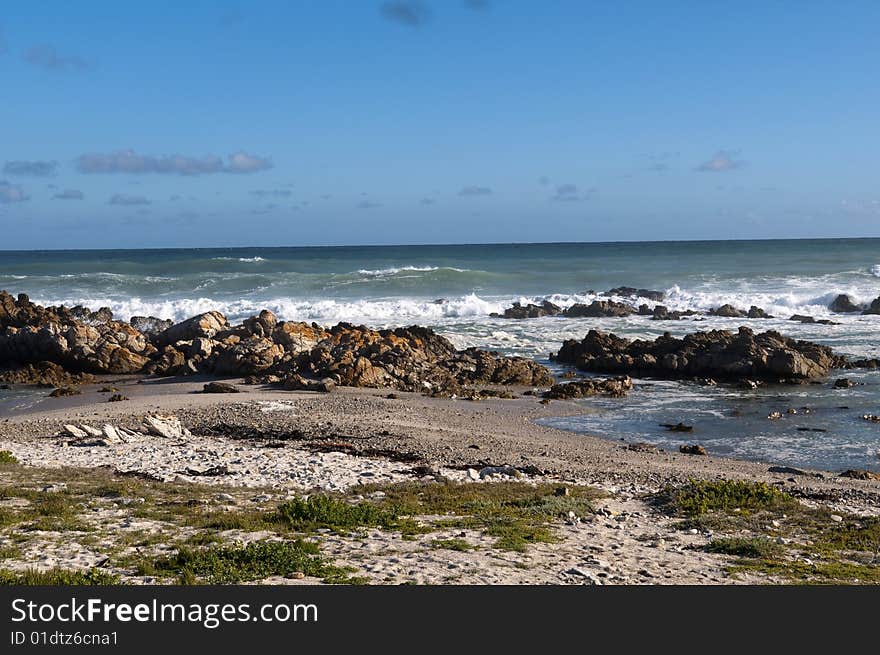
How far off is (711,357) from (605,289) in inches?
1467

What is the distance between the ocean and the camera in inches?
808

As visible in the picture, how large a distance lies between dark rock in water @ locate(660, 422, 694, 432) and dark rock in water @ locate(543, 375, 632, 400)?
14.5 feet

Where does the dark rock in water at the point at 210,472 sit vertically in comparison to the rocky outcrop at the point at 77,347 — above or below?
below

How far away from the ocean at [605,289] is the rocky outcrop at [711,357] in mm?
1444

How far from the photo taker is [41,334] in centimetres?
3123

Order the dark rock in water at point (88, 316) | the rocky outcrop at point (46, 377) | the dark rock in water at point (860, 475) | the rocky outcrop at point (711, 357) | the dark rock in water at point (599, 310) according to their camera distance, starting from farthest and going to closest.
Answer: the dark rock in water at point (599, 310) < the dark rock in water at point (88, 316) < the rocky outcrop at point (46, 377) < the rocky outcrop at point (711, 357) < the dark rock in water at point (860, 475)

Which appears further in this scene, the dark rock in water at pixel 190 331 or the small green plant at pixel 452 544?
the dark rock in water at pixel 190 331

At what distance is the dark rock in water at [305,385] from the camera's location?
2588 centimetres

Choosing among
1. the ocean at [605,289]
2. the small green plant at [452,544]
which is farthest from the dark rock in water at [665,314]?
the small green plant at [452,544]

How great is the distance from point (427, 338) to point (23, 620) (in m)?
26.9

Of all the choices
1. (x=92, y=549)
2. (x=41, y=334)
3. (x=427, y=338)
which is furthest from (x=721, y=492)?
(x=41, y=334)

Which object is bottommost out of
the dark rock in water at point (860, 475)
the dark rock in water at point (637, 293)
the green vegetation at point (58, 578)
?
the dark rock in water at point (860, 475)

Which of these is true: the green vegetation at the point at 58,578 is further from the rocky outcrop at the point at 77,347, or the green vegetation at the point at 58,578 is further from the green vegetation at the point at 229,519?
the rocky outcrop at the point at 77,347

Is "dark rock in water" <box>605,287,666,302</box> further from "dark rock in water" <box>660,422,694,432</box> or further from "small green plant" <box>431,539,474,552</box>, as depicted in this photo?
"small green plant" <box>431,539,474,552</box>
